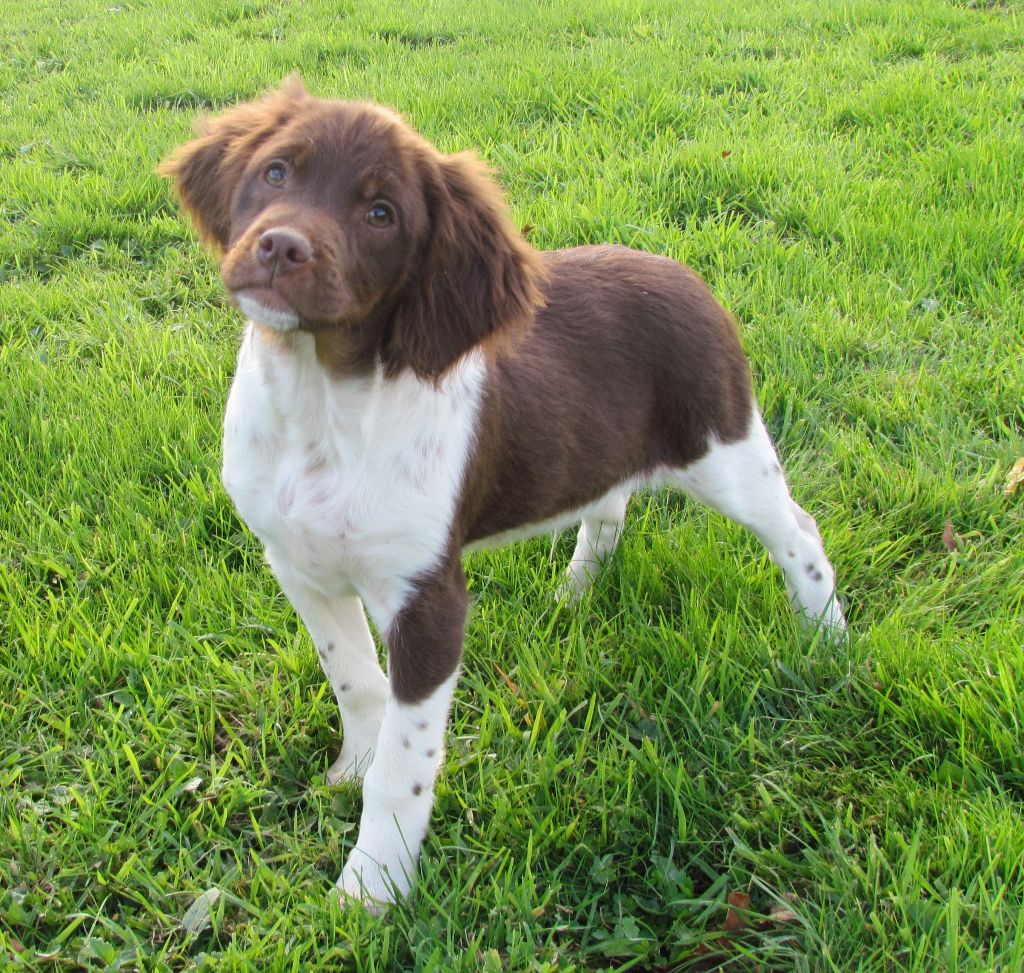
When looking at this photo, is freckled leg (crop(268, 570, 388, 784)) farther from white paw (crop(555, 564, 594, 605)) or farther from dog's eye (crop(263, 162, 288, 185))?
dog's eye (crop(263, 162, 288, 185))

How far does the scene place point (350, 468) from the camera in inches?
79.6

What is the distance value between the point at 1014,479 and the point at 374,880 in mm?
2168

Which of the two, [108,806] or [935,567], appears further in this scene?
[935,567]

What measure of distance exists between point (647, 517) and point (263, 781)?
1348 mm

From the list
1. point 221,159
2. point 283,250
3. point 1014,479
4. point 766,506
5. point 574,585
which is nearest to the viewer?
point 283,250

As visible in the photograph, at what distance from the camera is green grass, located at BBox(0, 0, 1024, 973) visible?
6.47ft

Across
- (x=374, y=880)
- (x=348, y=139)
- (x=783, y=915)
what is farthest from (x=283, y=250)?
(x=783, y=915)

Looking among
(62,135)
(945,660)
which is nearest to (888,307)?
(945,660)

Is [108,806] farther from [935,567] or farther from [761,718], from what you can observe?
[935,567]

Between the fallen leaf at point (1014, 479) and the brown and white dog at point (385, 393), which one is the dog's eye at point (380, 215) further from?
the fallen leaf at point (1014, 479)

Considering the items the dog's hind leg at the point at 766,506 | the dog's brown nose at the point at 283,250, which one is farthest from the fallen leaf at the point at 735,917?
the dog's brown nose at the point at 283,250

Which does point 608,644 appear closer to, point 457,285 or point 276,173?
point 457,285

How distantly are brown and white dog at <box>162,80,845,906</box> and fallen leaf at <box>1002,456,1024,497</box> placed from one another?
1324 millimetres

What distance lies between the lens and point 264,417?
2.10 meters
